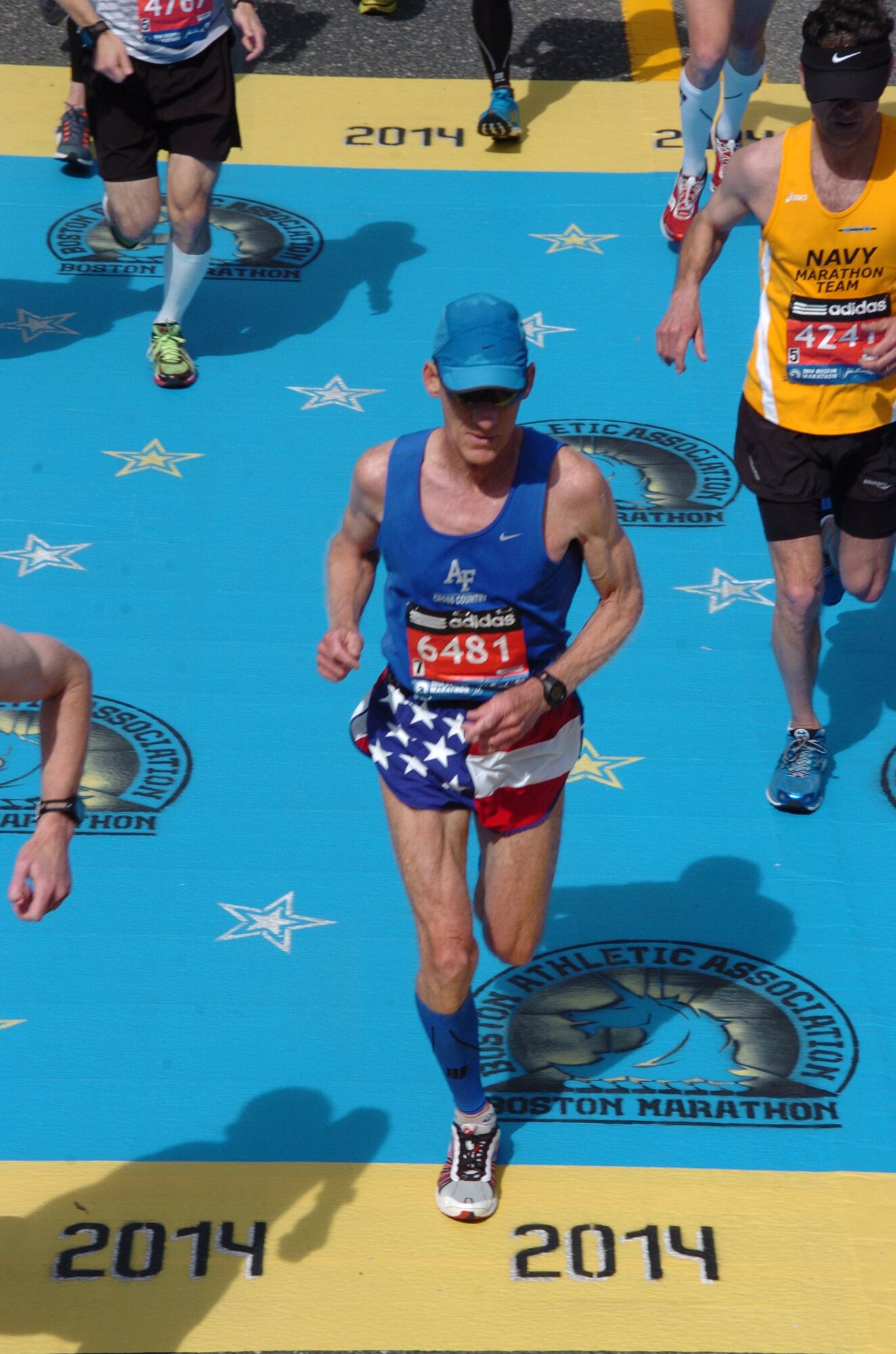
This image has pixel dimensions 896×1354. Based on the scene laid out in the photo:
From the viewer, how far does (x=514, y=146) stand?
8.86 m

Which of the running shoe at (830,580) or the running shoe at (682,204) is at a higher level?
the running shoe at (682,204)

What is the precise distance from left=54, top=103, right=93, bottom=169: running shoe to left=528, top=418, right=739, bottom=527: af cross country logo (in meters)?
3.21

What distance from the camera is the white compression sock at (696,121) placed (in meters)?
7.48

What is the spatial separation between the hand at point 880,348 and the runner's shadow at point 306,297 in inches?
135

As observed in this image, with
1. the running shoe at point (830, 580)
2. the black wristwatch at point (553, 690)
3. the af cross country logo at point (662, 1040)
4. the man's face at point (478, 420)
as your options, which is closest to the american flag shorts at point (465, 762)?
the black wristwatch at point (553, 690)

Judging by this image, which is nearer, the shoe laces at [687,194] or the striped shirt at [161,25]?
the striped shirt at [161,25]

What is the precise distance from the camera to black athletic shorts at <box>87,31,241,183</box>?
6512 mm

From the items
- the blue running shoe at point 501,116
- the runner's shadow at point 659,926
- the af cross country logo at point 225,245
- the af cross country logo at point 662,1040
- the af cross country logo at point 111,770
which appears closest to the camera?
the af cross country logo at point 662,1040

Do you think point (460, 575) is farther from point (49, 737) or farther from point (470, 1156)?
point (470, 1156)

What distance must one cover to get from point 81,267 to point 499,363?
200 inches

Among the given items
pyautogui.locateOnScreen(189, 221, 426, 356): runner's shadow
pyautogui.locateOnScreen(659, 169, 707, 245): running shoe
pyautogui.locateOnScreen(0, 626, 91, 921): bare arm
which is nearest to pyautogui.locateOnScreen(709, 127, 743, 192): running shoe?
pyautogui.locateOnScreen(659, 169, 707, 245): running shoe

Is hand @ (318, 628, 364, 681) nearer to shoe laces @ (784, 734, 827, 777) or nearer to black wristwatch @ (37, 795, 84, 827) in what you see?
black wristwatch @ (37, 795, 84, 827)

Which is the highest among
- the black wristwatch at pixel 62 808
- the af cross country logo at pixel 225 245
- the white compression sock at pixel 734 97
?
the white compression sock at pixel 734 97

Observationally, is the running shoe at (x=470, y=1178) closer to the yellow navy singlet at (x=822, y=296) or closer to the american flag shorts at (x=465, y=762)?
the american flag shorts at (x=465, y=762)
